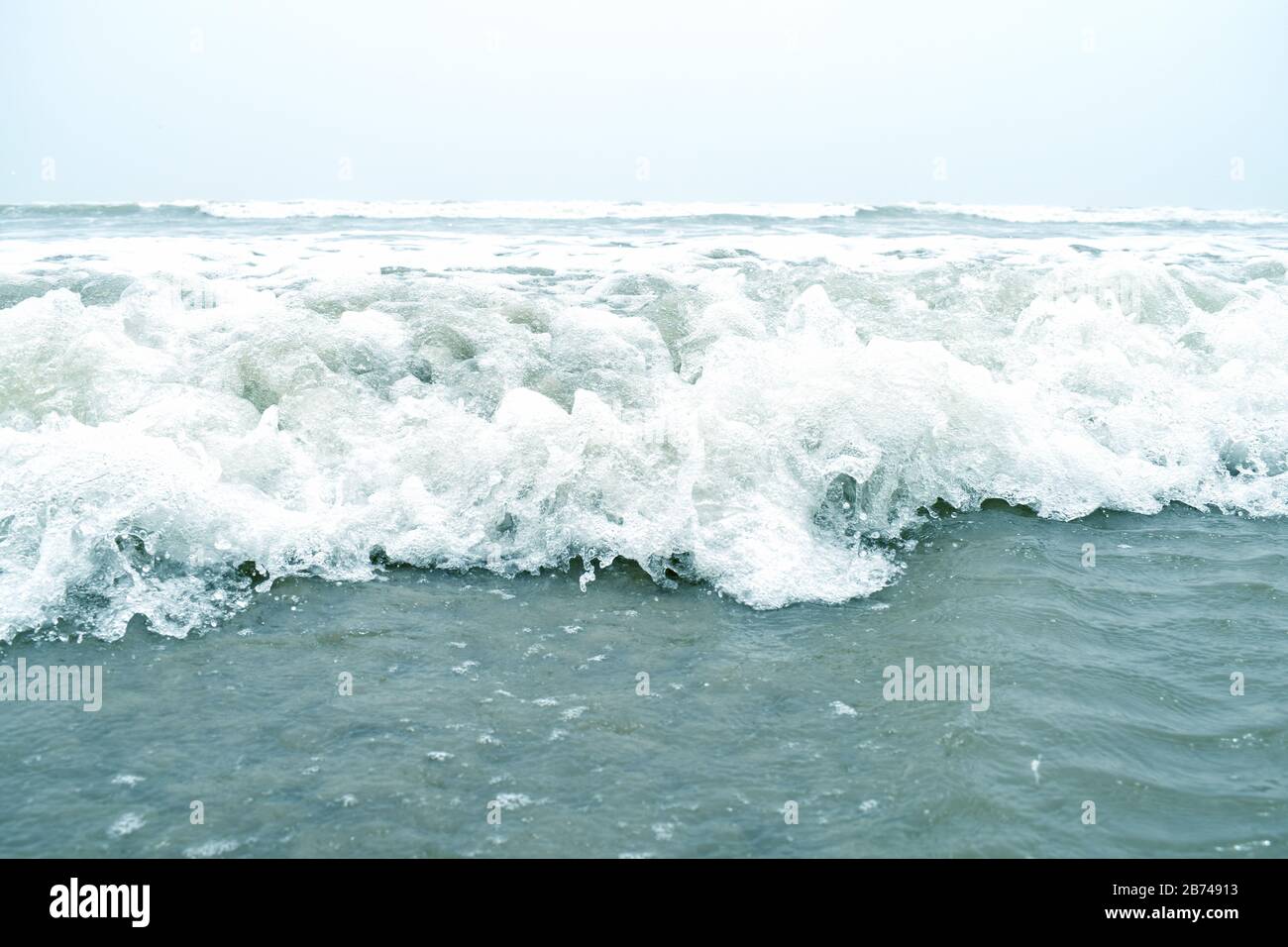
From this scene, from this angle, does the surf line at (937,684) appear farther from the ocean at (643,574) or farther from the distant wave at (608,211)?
the distant wave at (608,211)

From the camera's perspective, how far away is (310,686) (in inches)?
128

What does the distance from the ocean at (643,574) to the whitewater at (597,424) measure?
0.08ft

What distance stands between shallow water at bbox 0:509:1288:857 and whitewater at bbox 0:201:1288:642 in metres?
0.31

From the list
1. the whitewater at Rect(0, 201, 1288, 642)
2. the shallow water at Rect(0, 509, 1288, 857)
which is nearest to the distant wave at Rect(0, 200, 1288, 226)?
the whitewater at Rect(0, 201, 1288, 642)

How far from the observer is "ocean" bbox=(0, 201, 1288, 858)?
2.66 meters

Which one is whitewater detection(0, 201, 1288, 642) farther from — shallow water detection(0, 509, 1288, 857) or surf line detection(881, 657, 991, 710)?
surf line detection(881, 657, 991, 710)

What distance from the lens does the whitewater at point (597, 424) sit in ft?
13.9

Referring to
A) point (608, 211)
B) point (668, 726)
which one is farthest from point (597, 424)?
point (608, 211)

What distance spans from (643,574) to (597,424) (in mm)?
1054

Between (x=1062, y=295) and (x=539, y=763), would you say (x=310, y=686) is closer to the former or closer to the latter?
(x=539, y=763)

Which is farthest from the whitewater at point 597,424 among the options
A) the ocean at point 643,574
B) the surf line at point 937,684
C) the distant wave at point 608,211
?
the distant wave at point 608,211

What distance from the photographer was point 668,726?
3031 mm

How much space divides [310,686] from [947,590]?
2.59 m
